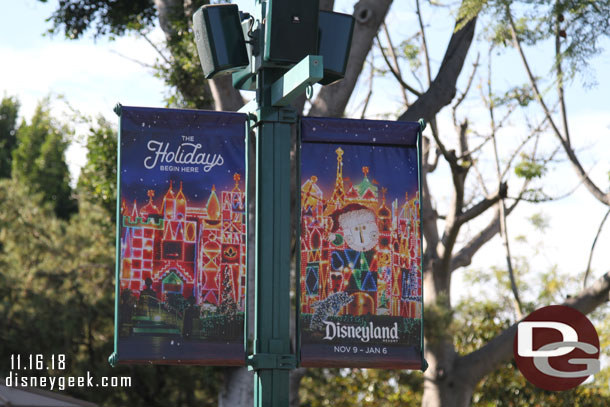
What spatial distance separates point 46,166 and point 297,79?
100ft

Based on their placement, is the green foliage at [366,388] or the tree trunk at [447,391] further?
the green foliage at [366,388]

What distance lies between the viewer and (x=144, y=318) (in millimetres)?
5930

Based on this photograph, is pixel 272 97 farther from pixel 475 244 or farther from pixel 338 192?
pixel 475 244

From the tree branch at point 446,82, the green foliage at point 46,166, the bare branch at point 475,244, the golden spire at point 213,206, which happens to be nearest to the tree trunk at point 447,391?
the bare branch at point 475,244

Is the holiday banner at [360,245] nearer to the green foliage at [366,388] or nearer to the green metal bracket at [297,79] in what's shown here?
the green metal bracket at [297,79]

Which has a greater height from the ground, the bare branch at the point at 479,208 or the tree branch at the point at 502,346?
the bare branch at the point at 479,208

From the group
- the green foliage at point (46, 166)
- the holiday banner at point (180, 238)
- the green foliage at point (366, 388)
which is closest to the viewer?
the holiday banner at point (180, 238)

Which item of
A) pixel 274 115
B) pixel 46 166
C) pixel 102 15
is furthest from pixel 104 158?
pixel 46 166

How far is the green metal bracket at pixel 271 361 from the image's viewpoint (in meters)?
6.04

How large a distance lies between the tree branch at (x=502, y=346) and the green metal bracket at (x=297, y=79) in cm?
824

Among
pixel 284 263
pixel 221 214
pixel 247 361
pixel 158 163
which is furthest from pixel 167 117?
pixel 247 361

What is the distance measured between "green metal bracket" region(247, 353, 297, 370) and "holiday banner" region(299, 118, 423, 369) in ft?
0.29

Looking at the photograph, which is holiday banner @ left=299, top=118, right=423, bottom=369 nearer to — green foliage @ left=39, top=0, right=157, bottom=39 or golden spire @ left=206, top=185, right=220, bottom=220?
golden spire @ left=206, top=185, right=220, bottom=220

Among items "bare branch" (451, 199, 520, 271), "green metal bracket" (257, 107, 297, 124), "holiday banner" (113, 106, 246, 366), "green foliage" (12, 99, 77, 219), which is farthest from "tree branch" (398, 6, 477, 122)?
Result: "green foliage" (12, 99, 77, 219)
